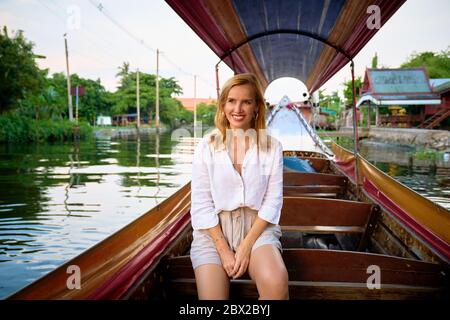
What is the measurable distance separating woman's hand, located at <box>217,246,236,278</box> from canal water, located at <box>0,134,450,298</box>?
2.78 m

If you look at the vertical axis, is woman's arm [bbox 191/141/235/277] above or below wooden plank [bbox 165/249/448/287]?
above

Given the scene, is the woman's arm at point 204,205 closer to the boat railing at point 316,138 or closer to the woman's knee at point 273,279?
the woman's knee at point 273,279

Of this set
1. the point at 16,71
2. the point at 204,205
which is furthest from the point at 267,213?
the point at 16,71

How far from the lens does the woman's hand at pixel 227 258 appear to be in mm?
1976

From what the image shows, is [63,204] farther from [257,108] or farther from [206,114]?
[206,114]

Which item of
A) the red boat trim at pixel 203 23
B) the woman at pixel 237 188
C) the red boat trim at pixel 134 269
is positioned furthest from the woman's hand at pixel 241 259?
the red boat trim at pixel 203 23

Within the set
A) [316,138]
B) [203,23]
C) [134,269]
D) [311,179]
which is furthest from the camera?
[316,138]

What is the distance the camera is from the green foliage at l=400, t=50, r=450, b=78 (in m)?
40.8

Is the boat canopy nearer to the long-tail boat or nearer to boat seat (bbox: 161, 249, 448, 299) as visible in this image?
the long-tail boat

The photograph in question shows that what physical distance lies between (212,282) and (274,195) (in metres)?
0.57

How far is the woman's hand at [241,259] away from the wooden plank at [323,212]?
4.33 ft

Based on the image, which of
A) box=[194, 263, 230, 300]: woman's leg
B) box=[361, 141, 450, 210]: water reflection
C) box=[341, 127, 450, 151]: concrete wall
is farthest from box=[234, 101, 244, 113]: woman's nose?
box=[341, 127, 450, 151]: concrete wall

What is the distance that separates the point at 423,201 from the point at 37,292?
2.53 metres

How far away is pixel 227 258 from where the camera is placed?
1.99 m
